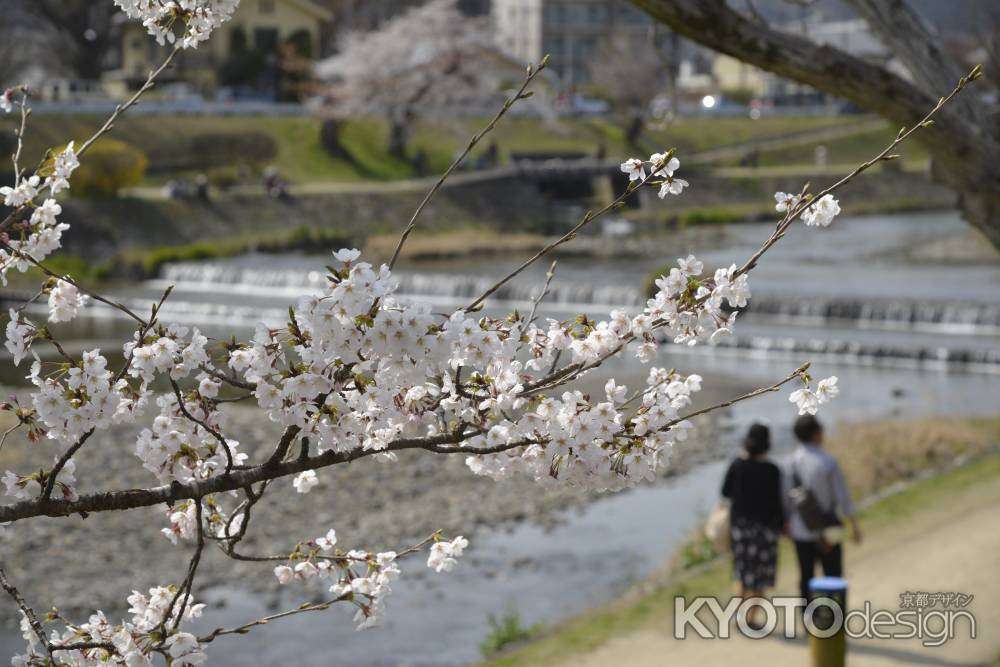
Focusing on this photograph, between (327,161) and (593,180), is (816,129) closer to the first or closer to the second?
(593,180)

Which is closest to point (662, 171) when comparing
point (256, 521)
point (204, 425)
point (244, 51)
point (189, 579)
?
point (204, 425)

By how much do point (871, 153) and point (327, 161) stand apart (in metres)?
21.8

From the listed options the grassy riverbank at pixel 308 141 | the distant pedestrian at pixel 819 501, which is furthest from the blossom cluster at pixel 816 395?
the grassy riverbank at pixel 308 141

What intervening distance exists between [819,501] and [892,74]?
2611 mm

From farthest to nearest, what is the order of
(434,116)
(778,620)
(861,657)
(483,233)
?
(434,116)
(483,233)
(778,620)
(861,657)

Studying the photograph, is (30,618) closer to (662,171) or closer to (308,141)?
(662,171)

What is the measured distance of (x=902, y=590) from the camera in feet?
24.8

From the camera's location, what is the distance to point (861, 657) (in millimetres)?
6621

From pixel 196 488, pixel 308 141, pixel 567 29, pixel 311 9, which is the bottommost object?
pixel 196 488

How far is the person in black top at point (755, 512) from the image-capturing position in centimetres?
694

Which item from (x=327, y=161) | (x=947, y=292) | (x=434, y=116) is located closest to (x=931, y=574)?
(x=947, y=292)

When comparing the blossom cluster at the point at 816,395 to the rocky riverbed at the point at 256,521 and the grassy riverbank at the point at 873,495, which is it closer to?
the grassy riverbank at the point at 873,495

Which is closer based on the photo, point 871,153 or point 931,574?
point 931,574

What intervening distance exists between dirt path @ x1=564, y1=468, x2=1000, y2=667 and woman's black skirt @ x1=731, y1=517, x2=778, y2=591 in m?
0.32
